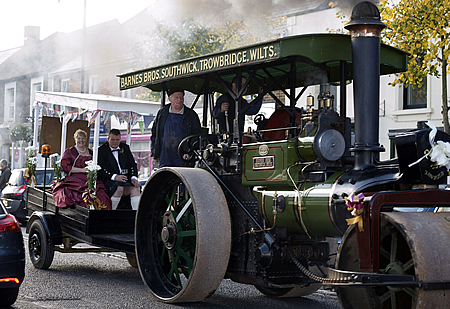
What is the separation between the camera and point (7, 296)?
5031 millimetres

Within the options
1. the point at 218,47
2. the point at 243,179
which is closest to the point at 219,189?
the point at 243,179

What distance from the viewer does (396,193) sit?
364 centimetres

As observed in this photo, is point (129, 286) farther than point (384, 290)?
Yes

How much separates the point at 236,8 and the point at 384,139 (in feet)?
31.7

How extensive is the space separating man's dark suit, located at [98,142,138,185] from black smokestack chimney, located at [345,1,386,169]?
4030 millimetres

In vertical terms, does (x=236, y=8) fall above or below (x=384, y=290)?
above

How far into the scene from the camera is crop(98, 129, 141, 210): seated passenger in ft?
25.0

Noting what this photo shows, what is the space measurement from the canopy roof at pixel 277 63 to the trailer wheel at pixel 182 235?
955mm

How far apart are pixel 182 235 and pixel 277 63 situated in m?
1.73

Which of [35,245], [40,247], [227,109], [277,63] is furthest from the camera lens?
[35,245]

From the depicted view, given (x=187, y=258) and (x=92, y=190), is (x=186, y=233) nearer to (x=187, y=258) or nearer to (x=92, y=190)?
(x=187, y=258)

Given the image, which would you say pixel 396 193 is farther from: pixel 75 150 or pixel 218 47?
pixel 218 47

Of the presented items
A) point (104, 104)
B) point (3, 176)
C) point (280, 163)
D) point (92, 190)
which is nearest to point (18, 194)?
point (3, 176)

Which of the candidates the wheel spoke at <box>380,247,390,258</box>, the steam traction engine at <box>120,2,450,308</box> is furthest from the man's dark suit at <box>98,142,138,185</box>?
the wheel spoke at <box>380,247,390,258</box>
